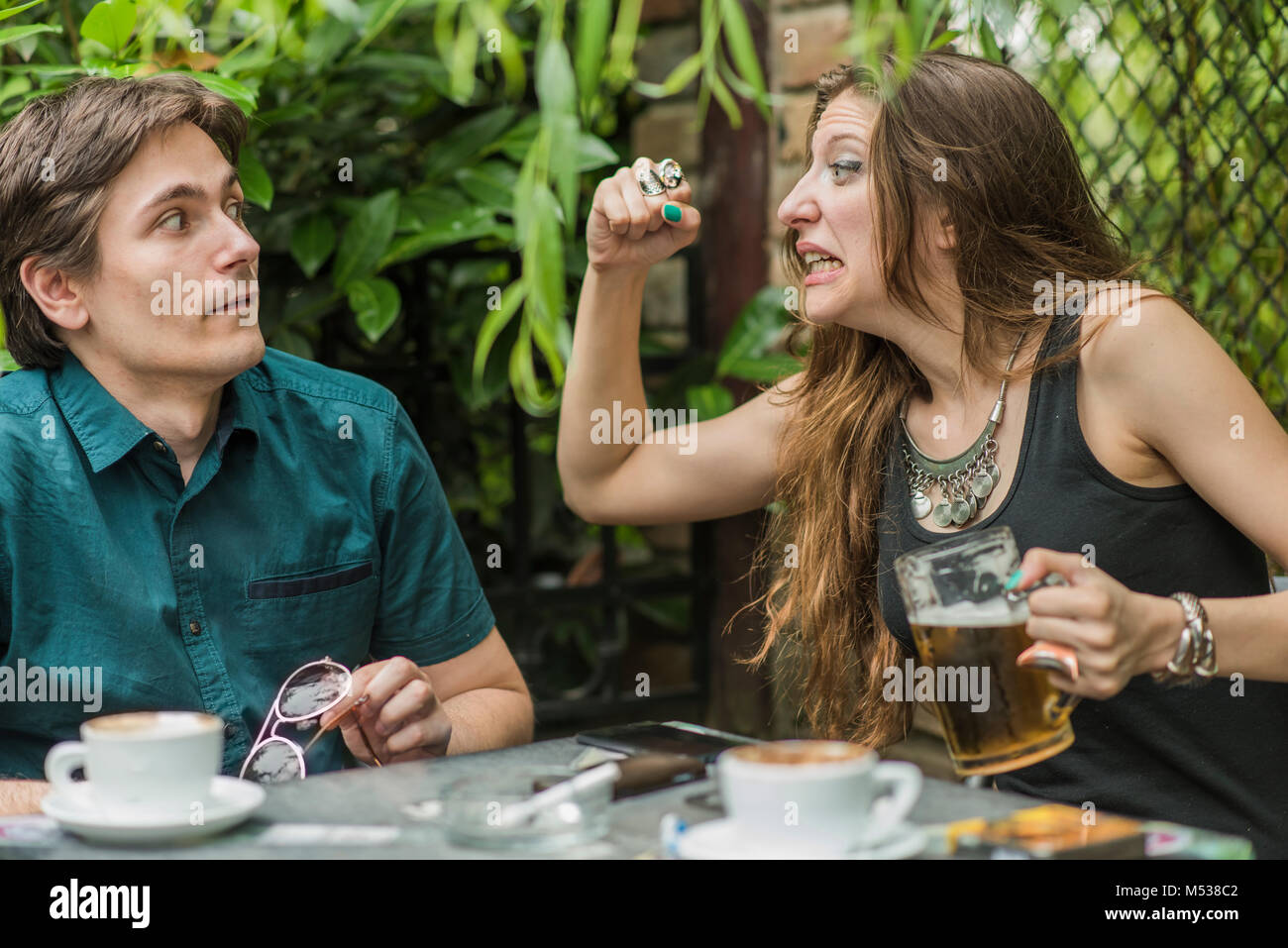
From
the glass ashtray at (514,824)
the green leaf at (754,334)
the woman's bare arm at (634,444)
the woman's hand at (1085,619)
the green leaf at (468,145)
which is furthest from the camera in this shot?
the green leaf at (754,334)

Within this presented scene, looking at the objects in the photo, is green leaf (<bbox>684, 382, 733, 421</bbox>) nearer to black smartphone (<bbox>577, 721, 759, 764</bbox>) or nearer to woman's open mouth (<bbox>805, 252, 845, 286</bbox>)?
woman's open mouth (<bbox>805, 252, 845, 286</bbox>)

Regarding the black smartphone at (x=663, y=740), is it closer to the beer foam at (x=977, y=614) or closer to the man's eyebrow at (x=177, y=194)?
the beer foam at (x=977, y=614)

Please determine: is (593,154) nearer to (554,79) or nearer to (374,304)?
(374,304)

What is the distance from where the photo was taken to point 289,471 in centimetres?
168

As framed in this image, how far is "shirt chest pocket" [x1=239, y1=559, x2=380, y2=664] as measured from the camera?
161 centimetres

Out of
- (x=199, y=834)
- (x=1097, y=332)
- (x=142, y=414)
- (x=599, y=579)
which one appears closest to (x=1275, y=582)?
(x=1097, y=332)

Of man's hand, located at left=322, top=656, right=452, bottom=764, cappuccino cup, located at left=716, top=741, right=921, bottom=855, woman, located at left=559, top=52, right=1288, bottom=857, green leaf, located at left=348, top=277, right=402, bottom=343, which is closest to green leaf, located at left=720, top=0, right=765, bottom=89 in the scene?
cappuccino cup, located at left=716, top=741, right=921, bottom=855

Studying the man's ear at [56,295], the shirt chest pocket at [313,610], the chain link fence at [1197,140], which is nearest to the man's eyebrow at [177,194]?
the man's ear at [56,295]

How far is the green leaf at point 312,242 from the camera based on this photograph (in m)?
2.45

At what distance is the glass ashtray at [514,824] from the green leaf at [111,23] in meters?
1.44

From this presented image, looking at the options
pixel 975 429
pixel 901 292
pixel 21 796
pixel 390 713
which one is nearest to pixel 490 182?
pixel 901 292

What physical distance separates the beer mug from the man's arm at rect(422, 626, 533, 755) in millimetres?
685
